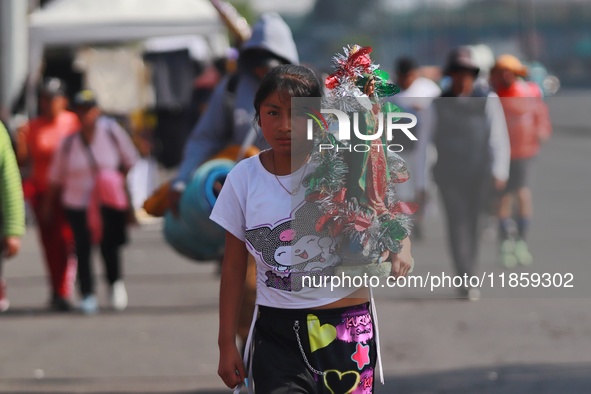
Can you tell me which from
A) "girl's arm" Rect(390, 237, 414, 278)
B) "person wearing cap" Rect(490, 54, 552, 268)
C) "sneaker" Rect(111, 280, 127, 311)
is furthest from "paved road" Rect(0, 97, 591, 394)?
"girl's arm" Rect(390, 237, 414, 278)

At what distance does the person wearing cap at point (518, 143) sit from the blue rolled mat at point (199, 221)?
5363 millimetres

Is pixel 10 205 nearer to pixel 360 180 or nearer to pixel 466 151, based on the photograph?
pixel 360 180

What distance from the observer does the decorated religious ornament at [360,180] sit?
370cm

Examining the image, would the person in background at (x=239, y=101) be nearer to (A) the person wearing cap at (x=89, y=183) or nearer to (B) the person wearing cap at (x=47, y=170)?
(A) the person wearing cap at (x=89, y=183)

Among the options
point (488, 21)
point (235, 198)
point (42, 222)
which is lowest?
point (488, 21)

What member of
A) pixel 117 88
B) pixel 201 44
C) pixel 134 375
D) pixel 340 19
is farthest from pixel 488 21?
pixel 134 375

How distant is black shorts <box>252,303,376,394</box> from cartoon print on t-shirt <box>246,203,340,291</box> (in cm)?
12

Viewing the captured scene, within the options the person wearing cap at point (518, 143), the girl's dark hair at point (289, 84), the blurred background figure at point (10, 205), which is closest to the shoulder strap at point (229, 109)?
the blurred background figure at point (10, 205)

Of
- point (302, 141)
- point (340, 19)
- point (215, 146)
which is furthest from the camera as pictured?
point (340, 19)

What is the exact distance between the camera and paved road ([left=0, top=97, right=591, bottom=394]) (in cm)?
703

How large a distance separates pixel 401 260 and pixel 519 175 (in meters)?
7.92

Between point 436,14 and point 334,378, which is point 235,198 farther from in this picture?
point 436,14

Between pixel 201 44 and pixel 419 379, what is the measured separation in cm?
1370

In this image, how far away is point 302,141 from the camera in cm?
379
